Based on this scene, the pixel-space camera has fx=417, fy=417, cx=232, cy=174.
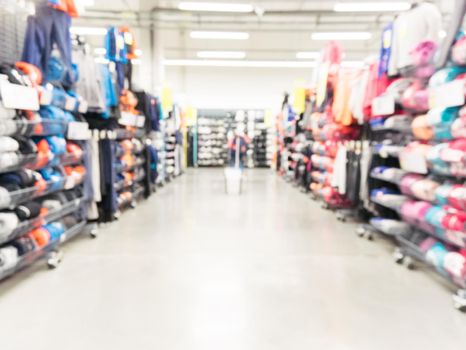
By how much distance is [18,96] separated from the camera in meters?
3.07

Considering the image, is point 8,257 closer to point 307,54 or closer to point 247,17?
point 247,17

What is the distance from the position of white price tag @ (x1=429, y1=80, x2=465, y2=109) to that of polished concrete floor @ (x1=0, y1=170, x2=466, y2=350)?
1.41m

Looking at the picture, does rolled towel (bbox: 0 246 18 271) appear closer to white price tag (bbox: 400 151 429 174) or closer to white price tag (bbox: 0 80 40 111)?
white price tag (bbox: 0 80 40 111)

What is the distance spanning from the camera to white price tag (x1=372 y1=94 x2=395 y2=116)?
4154mm

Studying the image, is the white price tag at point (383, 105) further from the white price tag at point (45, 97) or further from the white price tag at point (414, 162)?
the white price tag at point (45, 97)

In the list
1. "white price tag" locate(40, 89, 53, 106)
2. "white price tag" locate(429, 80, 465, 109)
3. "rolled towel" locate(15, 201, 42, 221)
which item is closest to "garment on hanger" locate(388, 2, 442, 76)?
"white price tag" locate(429, 80, 465, 109)

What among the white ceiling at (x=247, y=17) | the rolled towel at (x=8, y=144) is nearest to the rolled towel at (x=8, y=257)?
the rolled towel at (x=8, y=144)

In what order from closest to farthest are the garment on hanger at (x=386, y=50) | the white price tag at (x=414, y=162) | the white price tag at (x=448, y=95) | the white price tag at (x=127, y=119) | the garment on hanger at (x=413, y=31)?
the white price tag at (x=448, y=95), the white price tag at (x=414, y=162), the garment on hanger at (x=413, y=31), the garment on hanger at (x=386, y=50), the white price tag at (x=127, y=119)

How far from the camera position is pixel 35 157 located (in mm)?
3453

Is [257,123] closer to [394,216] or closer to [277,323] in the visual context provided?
[394,216]

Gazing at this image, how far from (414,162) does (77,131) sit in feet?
11.0

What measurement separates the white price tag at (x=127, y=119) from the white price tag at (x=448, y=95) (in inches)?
167

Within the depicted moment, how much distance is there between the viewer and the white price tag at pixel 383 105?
415 cm

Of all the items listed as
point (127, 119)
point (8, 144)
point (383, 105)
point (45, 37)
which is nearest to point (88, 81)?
point (45, 37)
